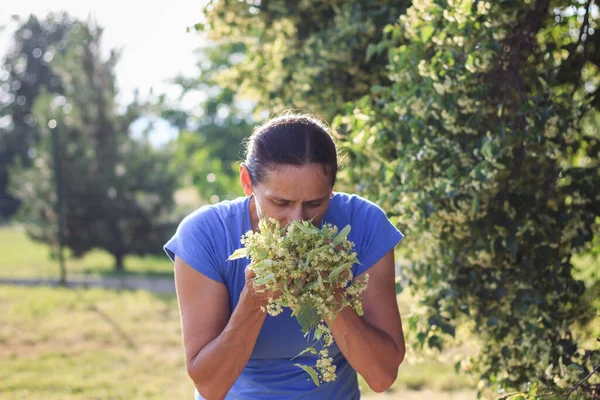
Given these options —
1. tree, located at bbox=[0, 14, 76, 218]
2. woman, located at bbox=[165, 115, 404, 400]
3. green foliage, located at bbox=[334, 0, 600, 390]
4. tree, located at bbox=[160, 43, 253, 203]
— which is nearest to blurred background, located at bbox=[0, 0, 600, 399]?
green foliage, located at bbox=[334, 0, 600, 390]

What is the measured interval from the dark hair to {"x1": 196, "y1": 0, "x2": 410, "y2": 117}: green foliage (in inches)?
80.7

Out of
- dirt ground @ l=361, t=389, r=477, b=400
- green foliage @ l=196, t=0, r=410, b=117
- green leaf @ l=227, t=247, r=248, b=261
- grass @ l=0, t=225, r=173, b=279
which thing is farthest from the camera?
grass @ l=0, t=225, r=173, b=279

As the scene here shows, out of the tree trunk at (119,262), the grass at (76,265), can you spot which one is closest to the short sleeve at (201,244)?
the grass at (76,265)

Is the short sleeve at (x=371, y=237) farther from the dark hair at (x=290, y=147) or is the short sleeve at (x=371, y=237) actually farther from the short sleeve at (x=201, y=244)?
the short sleeve at (x=201, y=244)

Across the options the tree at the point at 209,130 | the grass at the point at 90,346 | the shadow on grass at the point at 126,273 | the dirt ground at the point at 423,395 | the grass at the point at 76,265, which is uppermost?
the tree at the point at 209,130

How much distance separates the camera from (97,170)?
13.3m

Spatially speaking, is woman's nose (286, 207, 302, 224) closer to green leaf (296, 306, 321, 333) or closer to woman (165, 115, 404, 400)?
woman (165, 115, 404, 400)

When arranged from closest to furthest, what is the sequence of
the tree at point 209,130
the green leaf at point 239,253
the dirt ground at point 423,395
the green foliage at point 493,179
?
the green leaf at point 239,253, the green foliage at point 493,179, the dirt ground at point 423,395, the tree at point 209,130

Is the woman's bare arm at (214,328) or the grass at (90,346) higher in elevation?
the woman's bare arm at (214,328)

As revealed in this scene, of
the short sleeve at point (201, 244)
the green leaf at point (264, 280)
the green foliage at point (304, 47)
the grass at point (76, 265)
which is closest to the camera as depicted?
the green leaf at point (264, 280)

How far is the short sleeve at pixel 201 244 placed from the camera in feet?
7.98

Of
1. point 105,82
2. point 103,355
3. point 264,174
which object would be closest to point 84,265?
point 105,82

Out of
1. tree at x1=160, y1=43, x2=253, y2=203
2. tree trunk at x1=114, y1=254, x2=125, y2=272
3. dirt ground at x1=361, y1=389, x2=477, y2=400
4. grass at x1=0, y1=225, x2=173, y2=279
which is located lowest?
grass at x1=0, y1=225, x2=173, y2=279

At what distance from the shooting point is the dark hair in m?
2.29
